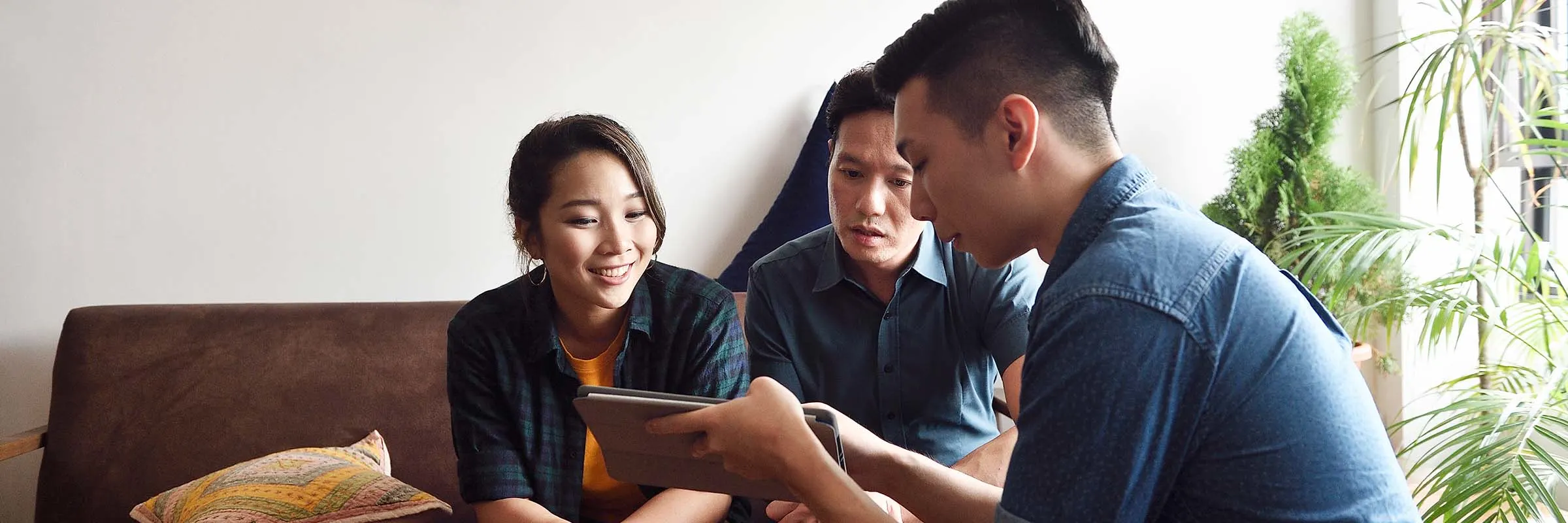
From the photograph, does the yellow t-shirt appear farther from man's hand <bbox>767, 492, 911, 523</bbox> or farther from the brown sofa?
the brown sofa

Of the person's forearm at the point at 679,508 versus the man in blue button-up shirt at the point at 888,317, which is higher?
the man in blue button-up shirt at the point at 888,317

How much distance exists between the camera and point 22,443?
237 cm

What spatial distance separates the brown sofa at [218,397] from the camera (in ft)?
7.96

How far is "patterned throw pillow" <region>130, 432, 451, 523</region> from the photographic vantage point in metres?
2.02

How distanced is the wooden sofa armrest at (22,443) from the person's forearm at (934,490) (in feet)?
6.61

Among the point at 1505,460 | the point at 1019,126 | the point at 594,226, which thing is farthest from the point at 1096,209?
the point at 1505,460

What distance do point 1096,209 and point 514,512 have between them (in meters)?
1.04

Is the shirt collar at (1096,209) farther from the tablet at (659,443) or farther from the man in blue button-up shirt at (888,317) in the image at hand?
the man in blue button-up shirt at (888,317)

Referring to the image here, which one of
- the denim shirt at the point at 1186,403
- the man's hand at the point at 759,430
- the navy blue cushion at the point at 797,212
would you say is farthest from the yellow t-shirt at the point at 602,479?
the navy blue cushion at the point at 797,212

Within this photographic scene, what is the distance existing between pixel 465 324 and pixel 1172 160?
2.27 meters

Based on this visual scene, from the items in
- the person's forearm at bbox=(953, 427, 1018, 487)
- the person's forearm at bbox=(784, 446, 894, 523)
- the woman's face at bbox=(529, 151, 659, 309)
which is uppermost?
the woman's face at bbox=(529, 151, 659, 309)

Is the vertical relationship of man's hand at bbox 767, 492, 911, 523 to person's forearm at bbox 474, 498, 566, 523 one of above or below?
below

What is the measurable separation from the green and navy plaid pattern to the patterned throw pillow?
0.44m

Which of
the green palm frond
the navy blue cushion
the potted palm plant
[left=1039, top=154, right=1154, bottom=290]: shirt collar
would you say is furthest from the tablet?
the navy blue cushion
